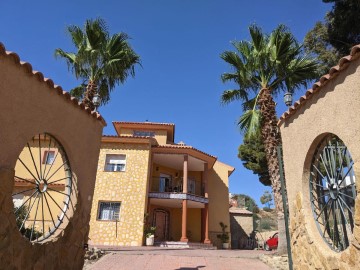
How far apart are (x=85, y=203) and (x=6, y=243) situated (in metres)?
2.46

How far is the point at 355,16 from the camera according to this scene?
40.0 feet

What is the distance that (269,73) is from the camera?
13969mm

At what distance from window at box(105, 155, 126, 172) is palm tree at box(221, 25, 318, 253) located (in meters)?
10.4

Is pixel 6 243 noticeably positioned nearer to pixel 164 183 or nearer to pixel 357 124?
pixel 357 124

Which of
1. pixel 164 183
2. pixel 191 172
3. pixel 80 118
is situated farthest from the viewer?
pixel 191 172

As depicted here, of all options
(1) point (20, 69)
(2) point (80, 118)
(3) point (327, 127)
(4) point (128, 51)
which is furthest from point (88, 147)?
(4) point (128, 51)

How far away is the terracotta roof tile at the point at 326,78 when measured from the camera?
14.4 feet

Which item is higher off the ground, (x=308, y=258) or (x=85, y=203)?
(x=85, y=203)

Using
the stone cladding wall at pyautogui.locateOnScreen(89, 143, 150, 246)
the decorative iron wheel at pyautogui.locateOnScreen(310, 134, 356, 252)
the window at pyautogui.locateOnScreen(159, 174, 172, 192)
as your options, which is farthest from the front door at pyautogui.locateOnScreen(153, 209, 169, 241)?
the decorative iron wheel at pyautogui.locateOnScreen(310, 134, 356, 252)

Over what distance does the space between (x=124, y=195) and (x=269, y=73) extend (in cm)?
1212

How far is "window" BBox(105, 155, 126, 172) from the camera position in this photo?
21.0 m

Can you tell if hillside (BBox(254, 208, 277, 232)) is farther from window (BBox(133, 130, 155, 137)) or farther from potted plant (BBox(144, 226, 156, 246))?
potted plant (BBox(144, 226, 156, 246))

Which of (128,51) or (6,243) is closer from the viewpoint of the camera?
(6,243)

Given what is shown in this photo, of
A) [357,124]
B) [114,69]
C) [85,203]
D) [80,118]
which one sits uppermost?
[114,69]
